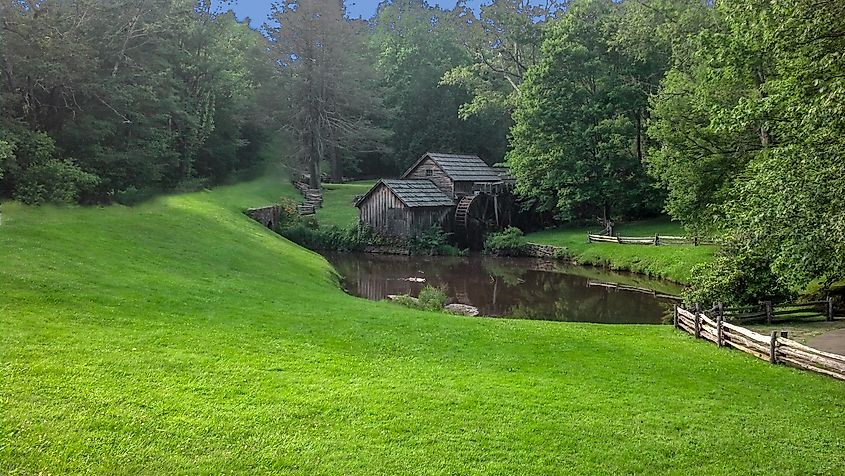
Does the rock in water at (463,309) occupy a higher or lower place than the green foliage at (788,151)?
lower

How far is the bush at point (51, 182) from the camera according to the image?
23.9 metres

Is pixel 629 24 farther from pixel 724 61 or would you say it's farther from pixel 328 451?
pixel 328 451

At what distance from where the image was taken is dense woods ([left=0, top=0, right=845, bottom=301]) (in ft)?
44.3

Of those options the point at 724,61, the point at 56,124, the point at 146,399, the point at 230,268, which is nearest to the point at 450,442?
the point at 146,399

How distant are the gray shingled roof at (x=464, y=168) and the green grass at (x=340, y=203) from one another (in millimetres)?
7059

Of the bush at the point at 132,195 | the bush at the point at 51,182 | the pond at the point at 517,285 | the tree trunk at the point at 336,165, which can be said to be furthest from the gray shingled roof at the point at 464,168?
the bush at the point at 51,182

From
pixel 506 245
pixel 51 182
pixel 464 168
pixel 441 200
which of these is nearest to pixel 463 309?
pixel 51 182

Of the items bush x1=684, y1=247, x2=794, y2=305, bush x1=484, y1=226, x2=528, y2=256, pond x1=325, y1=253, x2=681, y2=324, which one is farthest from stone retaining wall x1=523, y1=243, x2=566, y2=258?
bush x1=684, y1=247, x2=794, y2=305

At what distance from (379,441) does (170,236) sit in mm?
19097

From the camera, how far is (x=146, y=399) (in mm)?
9609

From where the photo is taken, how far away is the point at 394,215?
1572 inches

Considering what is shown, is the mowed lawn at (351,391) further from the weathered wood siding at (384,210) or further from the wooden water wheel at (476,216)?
the wooden water wheel at (476,216)

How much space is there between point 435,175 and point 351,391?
33.2m

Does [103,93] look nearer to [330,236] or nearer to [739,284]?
[330,236]
